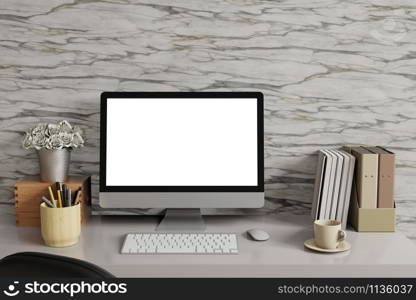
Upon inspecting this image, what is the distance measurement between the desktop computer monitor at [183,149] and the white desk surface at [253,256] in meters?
0.13

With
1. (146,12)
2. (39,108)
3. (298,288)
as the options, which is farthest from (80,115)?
(298,288)

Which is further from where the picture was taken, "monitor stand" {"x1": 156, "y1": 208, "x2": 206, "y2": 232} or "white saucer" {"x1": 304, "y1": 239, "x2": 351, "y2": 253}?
"monitor stand" {"x1": 156, "y1": 208, "x2": 206, "y2": 232}

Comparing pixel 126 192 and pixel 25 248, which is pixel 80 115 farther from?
pixel 25 248

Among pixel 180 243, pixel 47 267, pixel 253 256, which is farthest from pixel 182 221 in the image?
pixel 47 267

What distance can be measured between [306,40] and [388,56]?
34 centimetres

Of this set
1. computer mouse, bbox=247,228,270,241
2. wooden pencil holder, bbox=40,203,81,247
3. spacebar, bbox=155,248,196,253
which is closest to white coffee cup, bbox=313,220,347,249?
computer mouse, bbox=247,228,270,241

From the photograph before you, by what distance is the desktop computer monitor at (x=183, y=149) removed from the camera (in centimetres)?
209

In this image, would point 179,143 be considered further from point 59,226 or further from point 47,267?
point 47,267

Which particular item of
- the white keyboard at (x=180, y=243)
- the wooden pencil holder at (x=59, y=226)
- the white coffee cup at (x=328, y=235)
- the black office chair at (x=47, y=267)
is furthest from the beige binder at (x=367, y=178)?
the black office chair at (x=47, y=267)

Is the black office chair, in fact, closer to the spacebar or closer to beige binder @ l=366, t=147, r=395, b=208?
the spacebar

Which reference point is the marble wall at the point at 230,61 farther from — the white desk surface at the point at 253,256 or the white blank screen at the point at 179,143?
the white desk surface at the point at 253,256

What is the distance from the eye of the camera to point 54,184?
207 cm

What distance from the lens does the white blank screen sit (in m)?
2.10

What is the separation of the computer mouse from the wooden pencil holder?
1.98 feet
